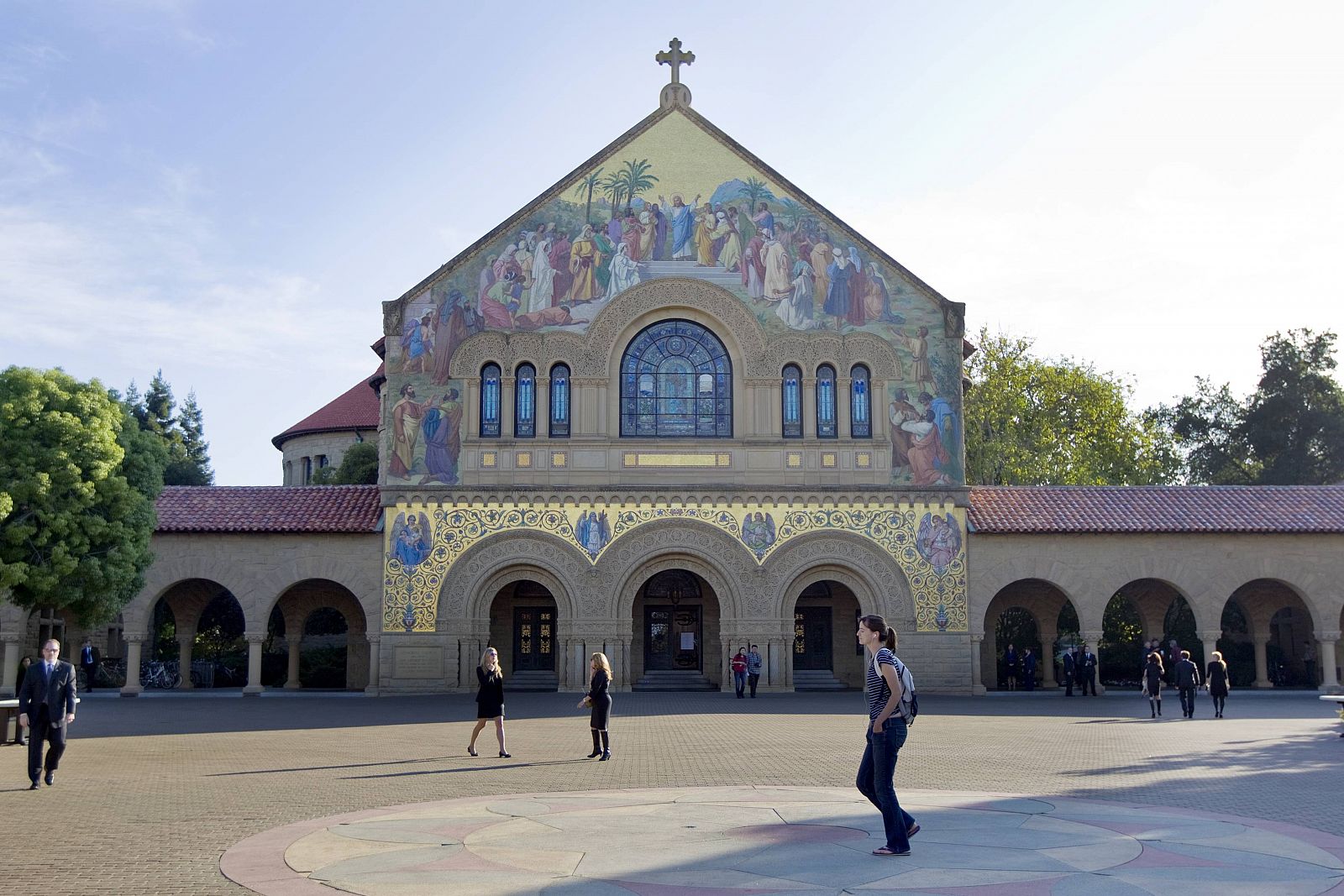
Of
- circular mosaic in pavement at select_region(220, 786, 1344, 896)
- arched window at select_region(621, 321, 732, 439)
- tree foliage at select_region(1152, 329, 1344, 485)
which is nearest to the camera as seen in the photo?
circular mosaic in pavement at select_region(220, 786, 1344, 896)

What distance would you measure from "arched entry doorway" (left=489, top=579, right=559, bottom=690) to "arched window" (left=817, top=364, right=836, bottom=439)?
944cm

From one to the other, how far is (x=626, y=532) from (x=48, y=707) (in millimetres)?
20892

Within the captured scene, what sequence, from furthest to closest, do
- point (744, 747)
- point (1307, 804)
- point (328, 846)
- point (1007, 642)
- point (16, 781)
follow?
1. point (1007, 642)
2. point (744, 747)
3. point (16, 781)
4. point (1307, 804)
5. point (328, 846)

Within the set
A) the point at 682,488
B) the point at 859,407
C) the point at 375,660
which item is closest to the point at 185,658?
the point at 375,660

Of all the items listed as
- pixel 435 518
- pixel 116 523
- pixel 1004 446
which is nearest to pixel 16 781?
pixel 116 523

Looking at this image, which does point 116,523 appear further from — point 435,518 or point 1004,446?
point 1004,446

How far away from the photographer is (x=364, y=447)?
50.3 m

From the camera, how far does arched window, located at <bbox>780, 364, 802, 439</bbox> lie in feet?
119

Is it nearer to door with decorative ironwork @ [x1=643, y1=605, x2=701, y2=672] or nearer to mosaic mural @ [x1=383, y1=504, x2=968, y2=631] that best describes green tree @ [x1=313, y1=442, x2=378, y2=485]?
mosaic mural @ [x1=383, y1=504, x2=968, y2=631]

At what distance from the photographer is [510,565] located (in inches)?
1399

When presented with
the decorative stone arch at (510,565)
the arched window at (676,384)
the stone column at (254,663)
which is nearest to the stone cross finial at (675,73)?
the arched window at (676,384)

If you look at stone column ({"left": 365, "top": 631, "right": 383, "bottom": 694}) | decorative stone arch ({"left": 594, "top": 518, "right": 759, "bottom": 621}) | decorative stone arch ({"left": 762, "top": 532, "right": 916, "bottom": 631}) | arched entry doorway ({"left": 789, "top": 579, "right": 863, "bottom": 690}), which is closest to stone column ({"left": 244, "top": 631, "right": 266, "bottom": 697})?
stone column ({"left": 365, "top": 631, "right": 383, "bottom": 694})

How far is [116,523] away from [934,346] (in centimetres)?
2190

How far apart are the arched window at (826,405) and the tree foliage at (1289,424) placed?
38989 millimetres
